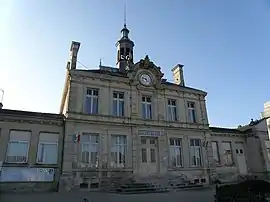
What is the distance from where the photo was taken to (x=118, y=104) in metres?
21.8

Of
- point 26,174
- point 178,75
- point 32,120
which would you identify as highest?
point 178,75

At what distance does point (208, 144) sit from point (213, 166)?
6.89ft

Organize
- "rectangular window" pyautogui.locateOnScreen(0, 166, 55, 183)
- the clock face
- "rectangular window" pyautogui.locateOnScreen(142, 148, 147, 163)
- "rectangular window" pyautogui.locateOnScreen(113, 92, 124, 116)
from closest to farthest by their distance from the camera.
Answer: "rectangular window" pyautogui.locateOnScreen(0, 166, 55, 183), "rectangular window" pyautogui.locateOnScreen(142, 148, 147, 163), "rectangular window" pyautogui.locateOnScreen(113, 92, 124, 116), the clock face

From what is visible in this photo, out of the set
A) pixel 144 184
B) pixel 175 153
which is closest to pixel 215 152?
pixel 175 153

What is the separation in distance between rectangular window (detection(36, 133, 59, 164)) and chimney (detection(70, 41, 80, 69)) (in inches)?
247

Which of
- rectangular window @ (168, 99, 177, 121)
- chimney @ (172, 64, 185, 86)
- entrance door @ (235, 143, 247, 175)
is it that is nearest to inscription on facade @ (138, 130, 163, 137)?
rectangular window @ (168, 99, 177, 121)

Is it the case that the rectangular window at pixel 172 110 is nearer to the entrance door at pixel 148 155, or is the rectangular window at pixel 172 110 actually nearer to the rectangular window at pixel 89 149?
the entrance door at pixel 148 155

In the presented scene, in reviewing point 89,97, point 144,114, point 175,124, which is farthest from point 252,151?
point 89,97

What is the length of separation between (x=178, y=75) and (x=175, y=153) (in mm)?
9355

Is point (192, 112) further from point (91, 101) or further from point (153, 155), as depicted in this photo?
point (91, 101)

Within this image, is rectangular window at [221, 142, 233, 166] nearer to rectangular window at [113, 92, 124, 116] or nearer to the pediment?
the pediment

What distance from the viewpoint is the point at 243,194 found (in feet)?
33.3

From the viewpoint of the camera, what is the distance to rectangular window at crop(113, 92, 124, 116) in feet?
70.7

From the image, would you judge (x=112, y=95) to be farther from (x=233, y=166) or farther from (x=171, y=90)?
(x=233, y=166)
